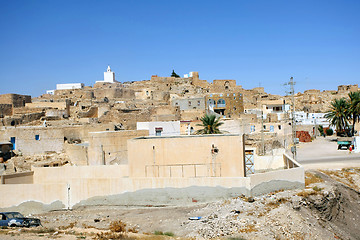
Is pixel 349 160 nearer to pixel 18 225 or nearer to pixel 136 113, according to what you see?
pixel 136 113

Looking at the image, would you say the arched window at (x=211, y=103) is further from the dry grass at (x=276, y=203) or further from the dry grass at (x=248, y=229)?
the dry grass at (x=248, y=229)

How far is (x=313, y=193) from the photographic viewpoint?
53.4 feet

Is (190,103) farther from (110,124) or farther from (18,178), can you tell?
(18,178)

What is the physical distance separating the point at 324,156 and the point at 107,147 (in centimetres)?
1915

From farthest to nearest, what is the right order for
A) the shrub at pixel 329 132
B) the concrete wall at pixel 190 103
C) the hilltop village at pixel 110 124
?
the shrub at pixel 329 132 < the concrete wall at pixel 190 103 < the hilltop village at pixel 110 124

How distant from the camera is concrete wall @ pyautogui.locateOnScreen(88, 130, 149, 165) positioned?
76.1 ft

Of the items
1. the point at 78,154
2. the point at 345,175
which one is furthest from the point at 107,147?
the point at 345,175

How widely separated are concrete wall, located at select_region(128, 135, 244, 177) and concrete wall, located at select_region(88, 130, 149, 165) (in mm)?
6023

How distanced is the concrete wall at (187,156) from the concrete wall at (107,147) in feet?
19.8

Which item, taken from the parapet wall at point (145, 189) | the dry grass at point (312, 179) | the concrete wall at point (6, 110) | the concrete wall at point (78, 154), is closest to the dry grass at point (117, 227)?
the parapet wall at point (145, 189)

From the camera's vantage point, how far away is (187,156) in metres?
17.6

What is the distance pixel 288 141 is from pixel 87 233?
28.6 m

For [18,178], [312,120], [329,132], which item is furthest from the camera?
[312,120]

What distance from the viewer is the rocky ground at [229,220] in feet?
40.3
